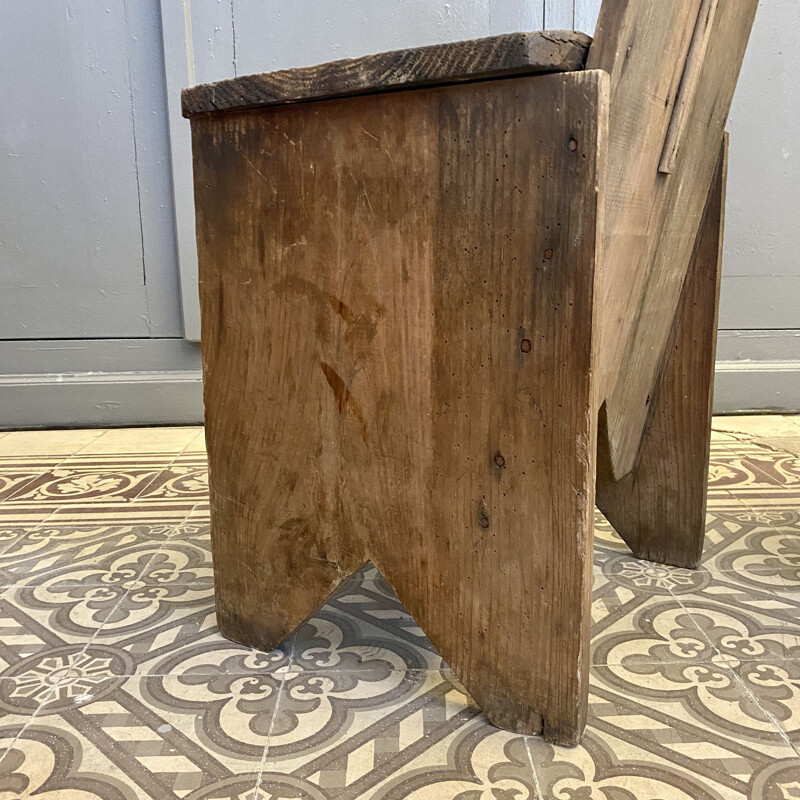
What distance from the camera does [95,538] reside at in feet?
5.01

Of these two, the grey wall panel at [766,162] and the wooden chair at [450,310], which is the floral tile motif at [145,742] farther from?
the grey wall panel at [766,162]

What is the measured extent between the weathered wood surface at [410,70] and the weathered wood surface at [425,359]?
0.06ft

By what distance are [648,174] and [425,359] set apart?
0.37 meters

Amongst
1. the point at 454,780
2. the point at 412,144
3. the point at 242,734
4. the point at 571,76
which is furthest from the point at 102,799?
the point at 571,76

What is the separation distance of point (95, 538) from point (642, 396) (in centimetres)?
113

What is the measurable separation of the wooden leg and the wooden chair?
186 millimetres

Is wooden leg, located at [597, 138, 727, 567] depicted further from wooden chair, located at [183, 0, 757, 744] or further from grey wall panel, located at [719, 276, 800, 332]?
grey wall panel, located at [719, 276, 800, 332]

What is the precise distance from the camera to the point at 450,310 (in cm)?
82

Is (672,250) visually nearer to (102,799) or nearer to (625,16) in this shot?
(625,16)

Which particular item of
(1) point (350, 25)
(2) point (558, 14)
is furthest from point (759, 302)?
(1) point (350, 25)

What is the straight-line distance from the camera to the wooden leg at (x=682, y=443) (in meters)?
1.26

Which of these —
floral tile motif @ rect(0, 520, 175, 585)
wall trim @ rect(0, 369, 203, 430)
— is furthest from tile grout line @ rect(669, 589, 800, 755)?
wall trim @ rect(0, 369, 203, 430)

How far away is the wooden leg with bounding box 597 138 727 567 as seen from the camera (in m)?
1.26

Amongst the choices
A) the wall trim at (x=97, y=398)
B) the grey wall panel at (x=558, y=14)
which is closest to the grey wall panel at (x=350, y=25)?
the grey wall panel at (x=558, y=14)
